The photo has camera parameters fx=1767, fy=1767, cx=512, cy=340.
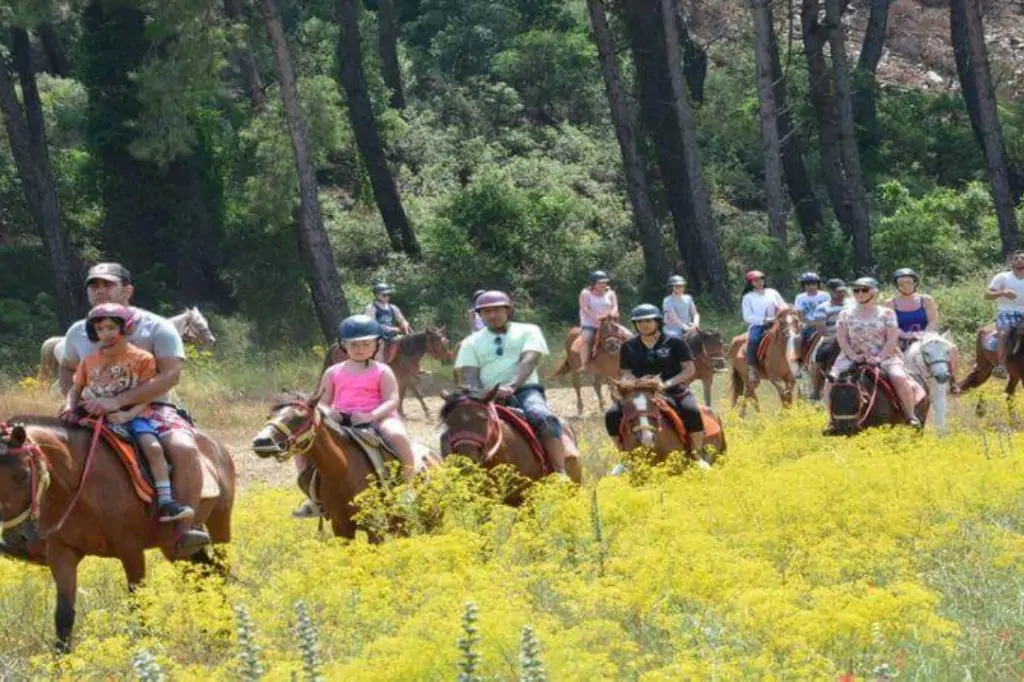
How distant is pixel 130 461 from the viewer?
1120 centimetres

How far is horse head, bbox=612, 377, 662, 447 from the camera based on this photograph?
15.4 meters

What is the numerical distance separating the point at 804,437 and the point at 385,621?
10.4 metres

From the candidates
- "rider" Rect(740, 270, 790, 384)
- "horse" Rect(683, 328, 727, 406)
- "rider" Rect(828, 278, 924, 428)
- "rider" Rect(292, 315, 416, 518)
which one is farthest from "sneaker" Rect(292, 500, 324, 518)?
"rider" Rect(740, 270, 790, 384)

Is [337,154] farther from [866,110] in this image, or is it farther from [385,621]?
[385,621]

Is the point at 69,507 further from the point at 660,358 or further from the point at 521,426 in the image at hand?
the point at 660,358

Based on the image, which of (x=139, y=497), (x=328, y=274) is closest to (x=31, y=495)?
(x=139, y=497)

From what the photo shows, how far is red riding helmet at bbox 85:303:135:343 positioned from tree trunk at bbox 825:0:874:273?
27.6 meters

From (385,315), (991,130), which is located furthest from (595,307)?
(991,130)

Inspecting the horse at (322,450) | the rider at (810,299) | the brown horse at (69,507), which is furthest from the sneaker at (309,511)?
the rider at (810,299)

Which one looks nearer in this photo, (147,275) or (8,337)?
(8,337)

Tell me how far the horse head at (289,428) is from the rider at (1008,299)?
11733mm

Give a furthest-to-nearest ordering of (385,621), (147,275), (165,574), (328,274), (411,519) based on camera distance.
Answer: (147,275) < (328,274) < (411,519) < (165,574) < (385,621)

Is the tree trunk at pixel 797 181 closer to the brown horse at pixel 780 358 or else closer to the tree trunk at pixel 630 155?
the tree trunk at pixel 630 155

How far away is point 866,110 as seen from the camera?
152ft
